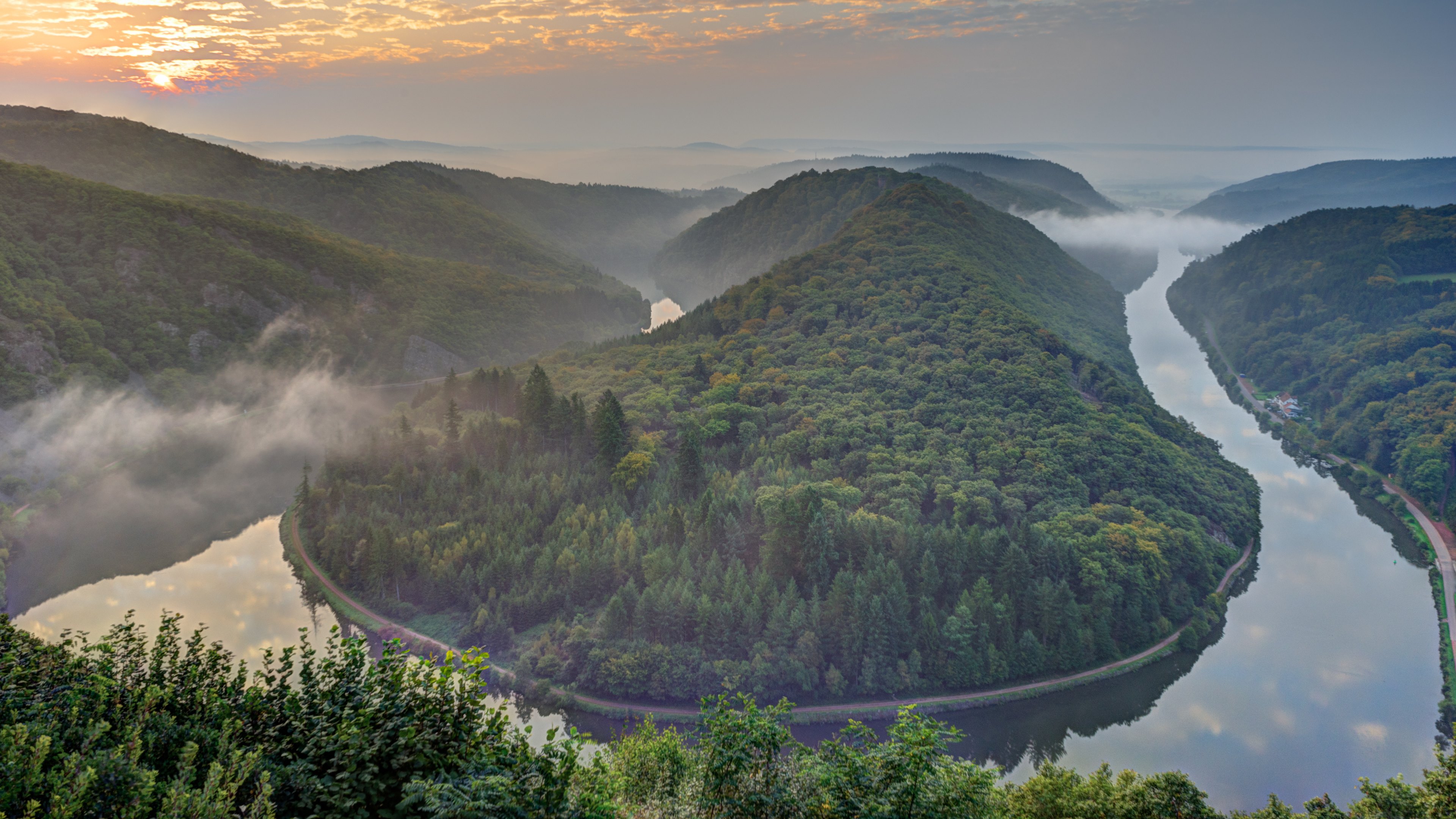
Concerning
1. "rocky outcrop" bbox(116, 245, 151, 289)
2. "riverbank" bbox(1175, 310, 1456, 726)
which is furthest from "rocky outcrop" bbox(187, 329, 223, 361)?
"riverbank" bbox(1175, 310, 1456, 726)

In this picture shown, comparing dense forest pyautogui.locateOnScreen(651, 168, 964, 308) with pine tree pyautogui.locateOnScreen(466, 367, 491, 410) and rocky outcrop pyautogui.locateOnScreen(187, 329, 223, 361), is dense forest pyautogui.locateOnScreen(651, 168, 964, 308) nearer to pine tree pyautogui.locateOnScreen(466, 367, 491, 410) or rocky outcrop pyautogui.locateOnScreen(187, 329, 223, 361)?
pine tree pyautogui.locateOnScreen(466, 367, 491, 410)

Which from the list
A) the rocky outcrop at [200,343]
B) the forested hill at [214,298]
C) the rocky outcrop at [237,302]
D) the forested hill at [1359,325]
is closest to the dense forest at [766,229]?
the forested hill at [214,298]

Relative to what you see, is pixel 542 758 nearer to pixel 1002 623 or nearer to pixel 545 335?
pixel 1002 623

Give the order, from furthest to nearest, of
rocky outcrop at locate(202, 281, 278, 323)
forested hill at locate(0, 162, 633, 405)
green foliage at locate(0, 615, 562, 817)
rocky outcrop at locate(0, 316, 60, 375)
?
rocky outcrop at locate(202, 281, 278, 323) < forested hill at locate(0, 162, 633, 405) < rocky outcrop at locate(0, 316, 60, 375) < green foliage at locate(0, 615, 562, 817)

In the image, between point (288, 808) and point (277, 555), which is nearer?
point (288, 808)

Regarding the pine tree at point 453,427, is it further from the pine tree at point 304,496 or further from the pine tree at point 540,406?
the pine tree at point 304,496

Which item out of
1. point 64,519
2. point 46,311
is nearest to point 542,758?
point 64,519

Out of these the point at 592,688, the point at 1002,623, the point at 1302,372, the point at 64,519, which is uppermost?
the point at 1302,372
